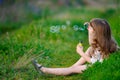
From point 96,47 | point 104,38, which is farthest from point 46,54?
point 104,38

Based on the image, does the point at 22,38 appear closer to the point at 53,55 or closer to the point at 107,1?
the point at 53,55

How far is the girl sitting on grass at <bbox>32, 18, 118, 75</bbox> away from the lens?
7.93 m

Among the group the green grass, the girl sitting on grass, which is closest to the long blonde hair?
the girl sitting on grass

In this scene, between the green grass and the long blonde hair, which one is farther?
the long blonde hair

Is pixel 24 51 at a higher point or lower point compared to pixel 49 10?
higher

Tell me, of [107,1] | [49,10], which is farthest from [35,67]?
[107,1]

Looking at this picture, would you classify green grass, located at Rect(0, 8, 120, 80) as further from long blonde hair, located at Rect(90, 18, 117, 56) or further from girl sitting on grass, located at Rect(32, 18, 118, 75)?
long blonde hair, located at Rect(90, 18, 117, 56)

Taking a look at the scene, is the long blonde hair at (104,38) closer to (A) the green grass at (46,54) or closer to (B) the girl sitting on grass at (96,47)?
(B) the girl sitting on grass at (96,47)

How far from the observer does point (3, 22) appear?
14758 mm

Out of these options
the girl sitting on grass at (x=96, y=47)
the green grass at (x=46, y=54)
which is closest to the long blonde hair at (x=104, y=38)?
the girl sitting on grass at (x=96, y=47)

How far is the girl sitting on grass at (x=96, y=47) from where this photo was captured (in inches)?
312

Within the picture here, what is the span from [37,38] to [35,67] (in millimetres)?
2746

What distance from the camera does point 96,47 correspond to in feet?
26.6

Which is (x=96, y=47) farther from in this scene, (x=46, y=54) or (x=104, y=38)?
(x=46, y=54)
